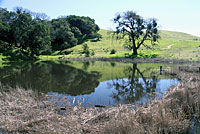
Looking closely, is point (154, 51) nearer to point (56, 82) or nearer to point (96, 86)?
point (96, 86)

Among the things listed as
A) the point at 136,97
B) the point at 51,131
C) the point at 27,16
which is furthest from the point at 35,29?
the point at 51,131

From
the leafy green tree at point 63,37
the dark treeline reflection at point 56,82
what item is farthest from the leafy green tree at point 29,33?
the dark treeline reflection at point 56,82

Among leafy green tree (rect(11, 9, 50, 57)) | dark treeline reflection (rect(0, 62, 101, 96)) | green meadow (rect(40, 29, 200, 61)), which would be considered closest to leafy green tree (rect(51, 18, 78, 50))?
green meadow (rect(40, 29, 200, 61))

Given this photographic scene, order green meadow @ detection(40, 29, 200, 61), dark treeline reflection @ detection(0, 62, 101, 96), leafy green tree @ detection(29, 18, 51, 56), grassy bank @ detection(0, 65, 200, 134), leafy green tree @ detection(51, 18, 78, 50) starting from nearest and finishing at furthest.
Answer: grassy bank @ detection(0, 65, 200, 134) < dark treeline reflection @ detection(0, 62, 101, 96) < green meadow @ detection(40, 29, 200, 61) < leafy green tree @ detection(29, 18, 51, 56) < leafy green tree @ detection(51, 18, 78, 50)

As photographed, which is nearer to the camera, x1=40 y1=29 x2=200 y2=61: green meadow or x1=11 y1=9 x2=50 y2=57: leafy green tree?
x1=40 y1=29 x2=200 y2=61: green meadow

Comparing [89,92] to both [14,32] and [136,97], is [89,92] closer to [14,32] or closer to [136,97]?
[136,97]

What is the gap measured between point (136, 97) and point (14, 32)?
48.0 metres

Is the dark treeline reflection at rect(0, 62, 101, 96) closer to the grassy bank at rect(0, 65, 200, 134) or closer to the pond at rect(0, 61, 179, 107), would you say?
the pond at rect(0, 61, 179, 107)

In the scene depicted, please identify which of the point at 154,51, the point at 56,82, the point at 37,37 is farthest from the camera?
the point at 154,51

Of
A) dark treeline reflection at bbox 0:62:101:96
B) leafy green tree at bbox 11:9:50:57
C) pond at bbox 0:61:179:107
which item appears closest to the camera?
pond at bbox 0:61:179:107

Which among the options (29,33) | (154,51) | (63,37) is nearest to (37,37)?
(29,33)

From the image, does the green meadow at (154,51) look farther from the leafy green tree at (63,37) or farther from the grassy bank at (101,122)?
the grassy bank at (101,122)

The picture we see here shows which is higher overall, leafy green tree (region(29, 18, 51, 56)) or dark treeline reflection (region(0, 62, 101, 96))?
leafy green tree (region(29, 18, 51, 56))

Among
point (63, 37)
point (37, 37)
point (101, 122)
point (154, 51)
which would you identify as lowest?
point (101, 122)
